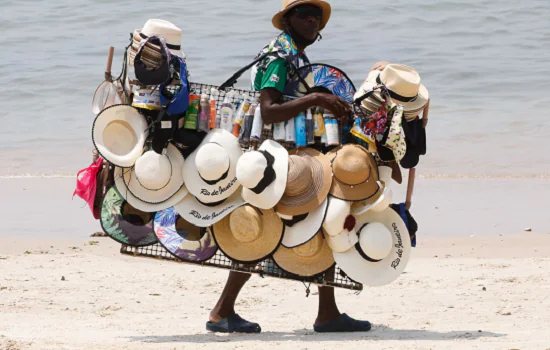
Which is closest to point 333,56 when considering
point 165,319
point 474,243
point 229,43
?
point 229,43

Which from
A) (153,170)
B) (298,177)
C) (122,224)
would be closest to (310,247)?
(298,177)

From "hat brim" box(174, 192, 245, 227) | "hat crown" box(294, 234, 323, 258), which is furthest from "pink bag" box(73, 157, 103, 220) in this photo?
"hat crown" box(294, 234, 323, 258)

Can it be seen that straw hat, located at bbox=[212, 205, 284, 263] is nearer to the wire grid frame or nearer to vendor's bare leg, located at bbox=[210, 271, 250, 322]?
the wire grid frame

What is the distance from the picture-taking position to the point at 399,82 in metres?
4.61

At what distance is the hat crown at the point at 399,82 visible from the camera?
461 cm

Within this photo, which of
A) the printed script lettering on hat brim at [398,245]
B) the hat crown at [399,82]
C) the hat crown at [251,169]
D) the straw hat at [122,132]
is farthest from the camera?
the printed script lettering on hat brim at [398,245]

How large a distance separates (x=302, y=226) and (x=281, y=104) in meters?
0.59

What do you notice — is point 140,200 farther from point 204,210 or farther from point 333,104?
point 333,104

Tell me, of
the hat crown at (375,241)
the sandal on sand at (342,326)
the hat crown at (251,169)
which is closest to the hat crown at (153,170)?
the hat crown at (251,169)

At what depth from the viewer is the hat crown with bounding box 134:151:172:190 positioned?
4672 millimetres

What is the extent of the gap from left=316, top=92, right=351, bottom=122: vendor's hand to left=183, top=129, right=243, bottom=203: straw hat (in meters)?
0.47

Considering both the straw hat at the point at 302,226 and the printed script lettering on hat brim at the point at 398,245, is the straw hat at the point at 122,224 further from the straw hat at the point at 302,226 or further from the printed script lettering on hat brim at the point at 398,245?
the printed script lettering on hat brim at the point at 398,245

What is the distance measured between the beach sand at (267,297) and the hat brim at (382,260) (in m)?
0.31

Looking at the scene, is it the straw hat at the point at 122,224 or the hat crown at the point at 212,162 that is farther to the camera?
the straw hat at the point at 122,224
